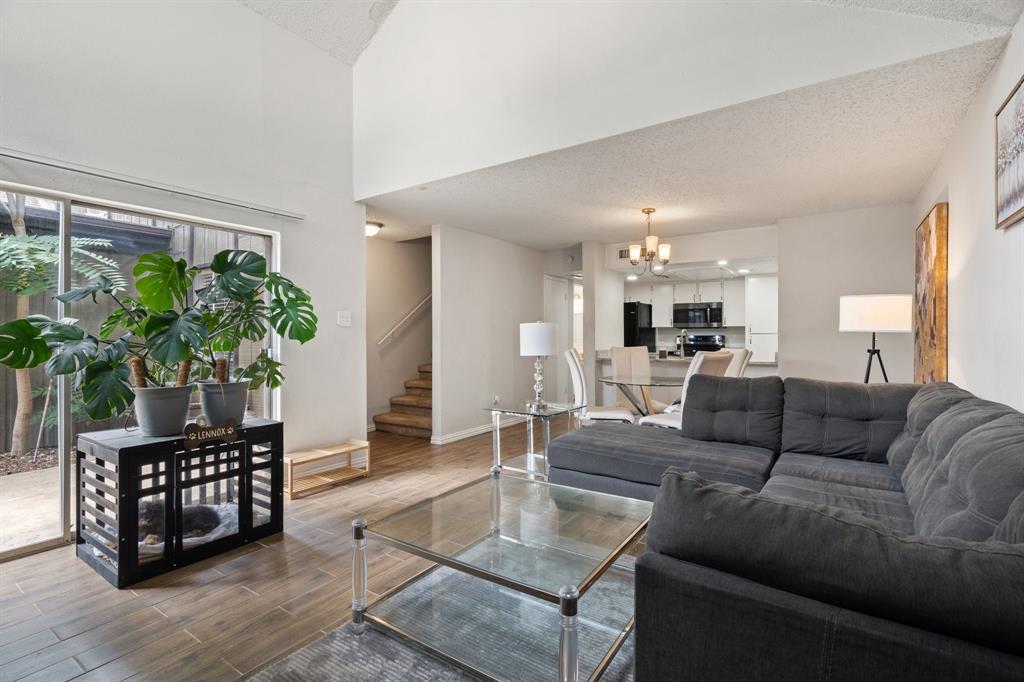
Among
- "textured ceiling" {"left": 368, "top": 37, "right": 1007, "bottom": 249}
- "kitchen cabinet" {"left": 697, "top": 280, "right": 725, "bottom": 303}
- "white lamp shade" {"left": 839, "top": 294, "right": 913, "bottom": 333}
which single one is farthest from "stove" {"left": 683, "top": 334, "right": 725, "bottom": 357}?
"white lamp shade" {"left": 839, "top": 294, "right": 913, "bottom": 333}

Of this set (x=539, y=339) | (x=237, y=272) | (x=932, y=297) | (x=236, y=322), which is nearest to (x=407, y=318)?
(x=539, y=339)

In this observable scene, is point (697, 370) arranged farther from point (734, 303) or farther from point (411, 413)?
point (734, 303)

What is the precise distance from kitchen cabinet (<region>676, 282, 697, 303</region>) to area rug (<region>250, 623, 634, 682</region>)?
25.2 feet

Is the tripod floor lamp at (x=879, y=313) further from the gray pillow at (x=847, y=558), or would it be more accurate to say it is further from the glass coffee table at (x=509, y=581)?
the gray pillow at (x=847, y=558)

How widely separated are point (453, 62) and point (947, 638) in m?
4.21

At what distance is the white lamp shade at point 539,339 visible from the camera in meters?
4.15

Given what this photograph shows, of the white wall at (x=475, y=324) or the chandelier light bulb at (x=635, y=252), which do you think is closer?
the chandelier light bulb at (x=635, y=252)

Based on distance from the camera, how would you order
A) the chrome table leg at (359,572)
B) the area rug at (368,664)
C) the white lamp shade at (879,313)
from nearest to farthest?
the area rug at (368,664) → the chrome table leg at (359,572) → the white lamp shade at (879,313)

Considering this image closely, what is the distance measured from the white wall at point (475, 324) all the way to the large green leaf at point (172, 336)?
3165 millimetres

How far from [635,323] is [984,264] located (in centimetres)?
605

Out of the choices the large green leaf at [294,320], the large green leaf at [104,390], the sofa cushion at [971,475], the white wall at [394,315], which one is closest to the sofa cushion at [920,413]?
the sofa cushion at [971,475]

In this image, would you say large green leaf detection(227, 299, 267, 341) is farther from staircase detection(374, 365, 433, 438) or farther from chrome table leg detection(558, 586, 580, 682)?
staircase detection(374, 365, 433, 438)

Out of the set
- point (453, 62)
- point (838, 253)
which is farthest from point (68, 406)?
point (838, 253)

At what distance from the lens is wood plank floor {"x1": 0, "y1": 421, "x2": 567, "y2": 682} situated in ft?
5.98
